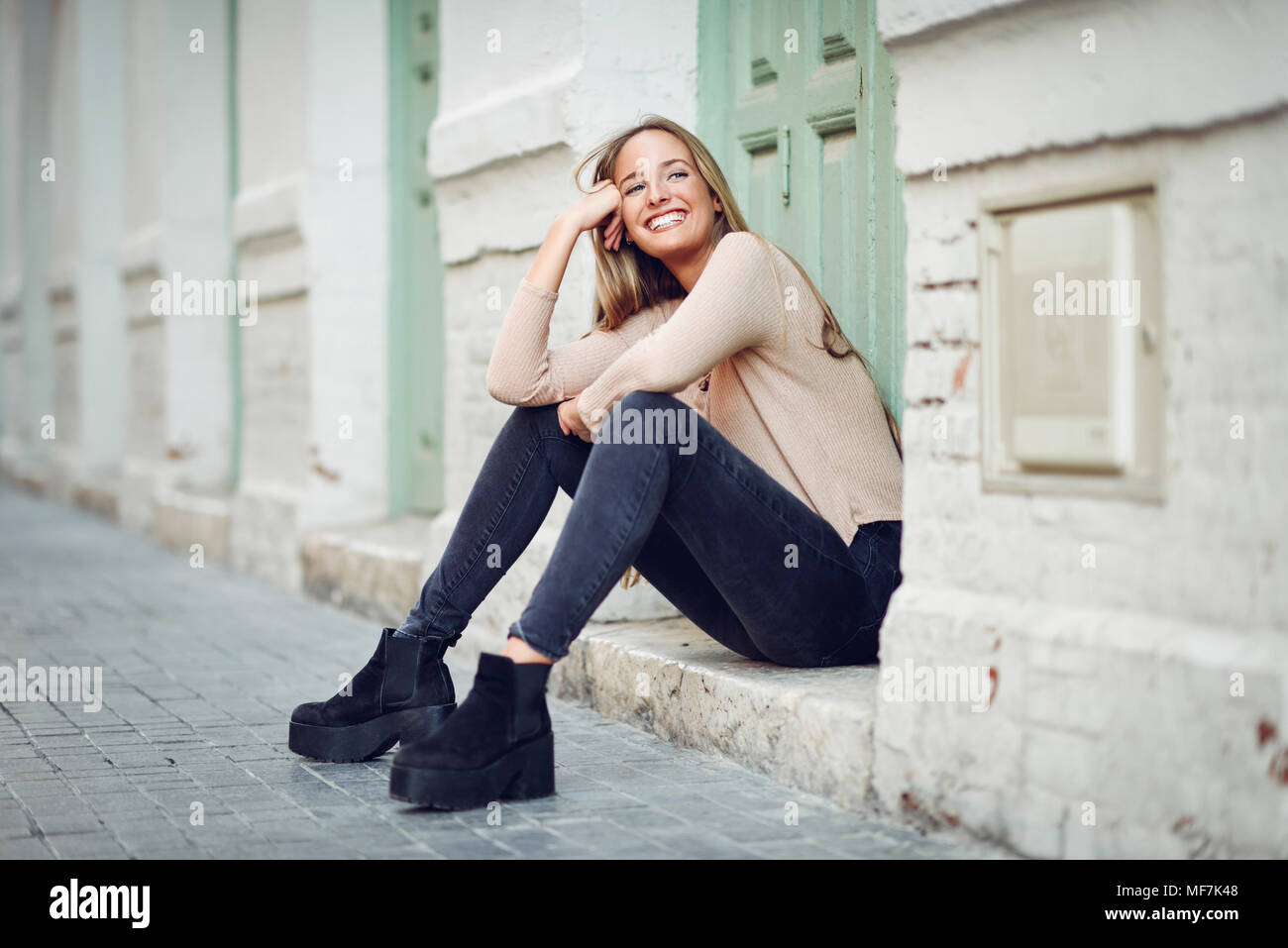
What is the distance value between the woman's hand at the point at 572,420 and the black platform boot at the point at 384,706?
56 cm

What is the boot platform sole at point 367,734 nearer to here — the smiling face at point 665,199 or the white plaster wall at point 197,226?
the smiling face at point 665,199

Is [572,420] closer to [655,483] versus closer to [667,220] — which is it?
[655,483]

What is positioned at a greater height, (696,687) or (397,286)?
(397,286)

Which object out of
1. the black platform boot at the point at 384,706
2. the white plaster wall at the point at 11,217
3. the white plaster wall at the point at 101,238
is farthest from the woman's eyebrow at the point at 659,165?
the white plaster wall at the point at 11,217

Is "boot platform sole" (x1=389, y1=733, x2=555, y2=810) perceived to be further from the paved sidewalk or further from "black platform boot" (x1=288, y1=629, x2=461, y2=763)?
"black platform boot" (x1=288, y1=629, x2=461, y2=763)

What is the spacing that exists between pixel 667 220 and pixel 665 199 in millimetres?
51

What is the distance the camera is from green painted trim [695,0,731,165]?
4648 millimetres

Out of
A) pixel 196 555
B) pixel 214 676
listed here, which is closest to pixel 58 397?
pixel 196 555

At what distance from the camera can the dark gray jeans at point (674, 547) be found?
2982 millimetres

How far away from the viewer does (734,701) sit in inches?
136

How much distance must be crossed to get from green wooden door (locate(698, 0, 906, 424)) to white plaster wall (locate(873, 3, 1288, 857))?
0.97 metres

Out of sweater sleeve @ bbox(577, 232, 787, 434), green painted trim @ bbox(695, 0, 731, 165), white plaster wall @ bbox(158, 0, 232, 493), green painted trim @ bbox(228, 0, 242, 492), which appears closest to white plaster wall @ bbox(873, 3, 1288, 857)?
sweater sleeve @ bbox(577, 232, 787, 434)

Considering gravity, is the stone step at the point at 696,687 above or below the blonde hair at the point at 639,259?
below

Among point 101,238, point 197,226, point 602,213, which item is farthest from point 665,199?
point 101,238
